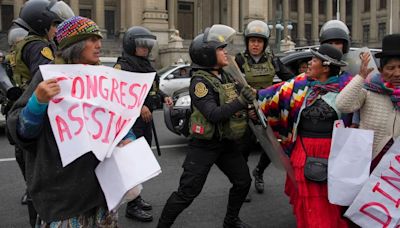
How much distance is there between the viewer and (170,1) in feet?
146

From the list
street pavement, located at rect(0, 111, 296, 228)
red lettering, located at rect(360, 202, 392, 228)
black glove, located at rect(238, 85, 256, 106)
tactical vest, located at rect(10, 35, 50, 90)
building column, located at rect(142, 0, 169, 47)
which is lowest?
street pavement, located at rect(0, 111, 296, 228)

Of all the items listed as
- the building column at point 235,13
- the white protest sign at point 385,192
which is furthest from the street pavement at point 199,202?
the building column at point 235,13

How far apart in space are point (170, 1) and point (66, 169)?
43.5 meters

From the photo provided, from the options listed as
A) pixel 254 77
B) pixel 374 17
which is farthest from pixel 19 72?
pixel 374 17

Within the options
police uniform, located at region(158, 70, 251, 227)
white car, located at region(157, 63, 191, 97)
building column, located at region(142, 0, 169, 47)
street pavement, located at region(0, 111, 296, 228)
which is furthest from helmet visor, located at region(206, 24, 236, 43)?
building column, located at region(142, 0, 169, 47)

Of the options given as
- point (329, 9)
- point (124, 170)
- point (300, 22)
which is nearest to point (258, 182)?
point (124, 170)

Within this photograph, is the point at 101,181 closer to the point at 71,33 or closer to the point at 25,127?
the point at 25,127

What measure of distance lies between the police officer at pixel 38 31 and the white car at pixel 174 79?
1219cm

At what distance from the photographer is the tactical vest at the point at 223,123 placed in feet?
12.0

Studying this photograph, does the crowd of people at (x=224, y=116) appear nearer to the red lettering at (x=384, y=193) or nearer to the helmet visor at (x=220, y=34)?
the helmet visor at (x=220, y=34)

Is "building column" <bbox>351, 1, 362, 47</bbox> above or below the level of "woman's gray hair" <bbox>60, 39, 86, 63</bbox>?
above

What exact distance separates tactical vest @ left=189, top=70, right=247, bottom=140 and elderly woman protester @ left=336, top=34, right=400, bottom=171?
789 millimetres

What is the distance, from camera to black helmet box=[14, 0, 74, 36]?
361 cm

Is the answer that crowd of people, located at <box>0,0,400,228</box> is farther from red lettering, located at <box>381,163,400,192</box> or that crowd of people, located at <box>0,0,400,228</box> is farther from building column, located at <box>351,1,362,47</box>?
building column, located at <box>351,1,362,47</box>
